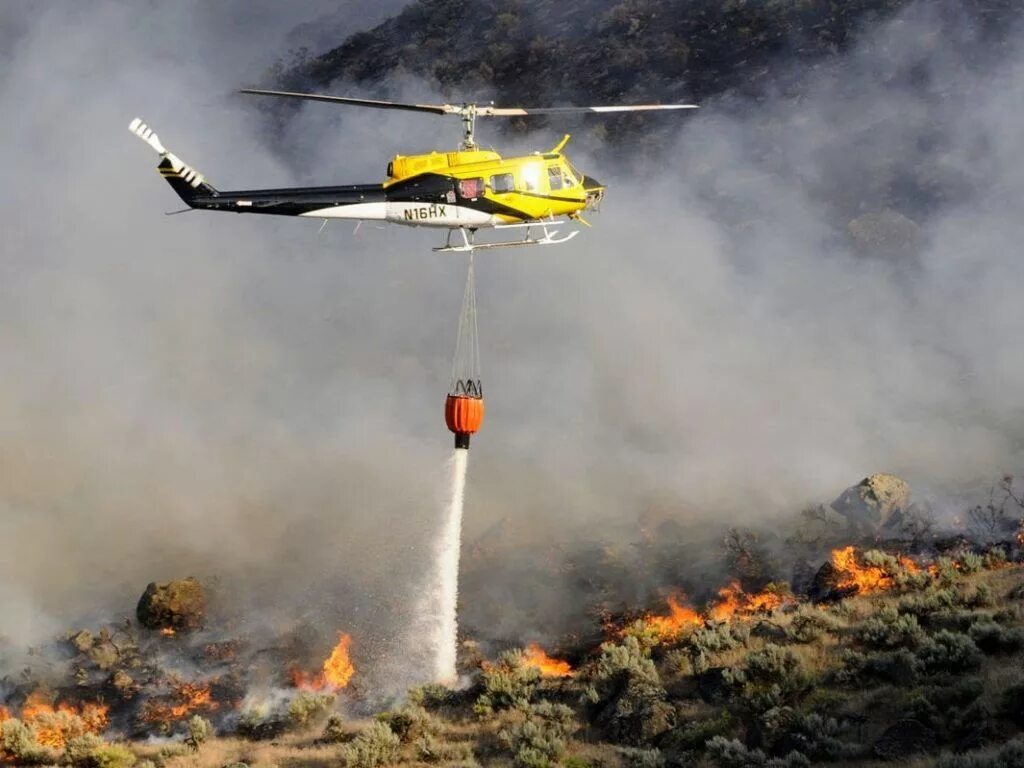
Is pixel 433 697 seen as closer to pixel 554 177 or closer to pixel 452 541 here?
pixel 452 541

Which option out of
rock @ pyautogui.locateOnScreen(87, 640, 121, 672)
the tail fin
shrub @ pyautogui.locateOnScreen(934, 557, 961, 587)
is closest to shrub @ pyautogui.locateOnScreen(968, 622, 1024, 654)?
shrub @ pyautogui.locateOnScreen(934, 557, 961, 587)

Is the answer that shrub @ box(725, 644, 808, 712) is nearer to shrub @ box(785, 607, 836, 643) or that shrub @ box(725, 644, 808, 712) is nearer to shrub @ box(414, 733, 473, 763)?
shrub @ box(785, 607, 836, 643)

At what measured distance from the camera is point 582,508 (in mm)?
26594

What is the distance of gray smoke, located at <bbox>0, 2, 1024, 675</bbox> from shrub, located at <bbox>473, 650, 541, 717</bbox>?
3.84 meters

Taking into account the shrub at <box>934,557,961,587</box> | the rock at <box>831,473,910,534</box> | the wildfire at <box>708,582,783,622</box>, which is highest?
the rock at <box>831,473,910,534</box>

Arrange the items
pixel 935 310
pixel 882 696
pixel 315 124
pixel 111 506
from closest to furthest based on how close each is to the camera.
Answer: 1. pixel 882 696
2. pixel 111 506
3. pixel 935 310
4. pixel 315 124

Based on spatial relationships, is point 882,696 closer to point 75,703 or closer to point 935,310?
point 75,703

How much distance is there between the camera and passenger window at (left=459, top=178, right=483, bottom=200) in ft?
63.8

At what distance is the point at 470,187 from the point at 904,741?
41.1ft

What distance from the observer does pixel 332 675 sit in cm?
2055

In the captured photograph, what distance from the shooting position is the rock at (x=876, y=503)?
22531 mm

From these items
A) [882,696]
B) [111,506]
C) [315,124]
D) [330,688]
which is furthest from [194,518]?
[315,124]

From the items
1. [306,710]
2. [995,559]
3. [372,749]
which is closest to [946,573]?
[995,559]

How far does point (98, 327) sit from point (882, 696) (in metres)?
29.3
